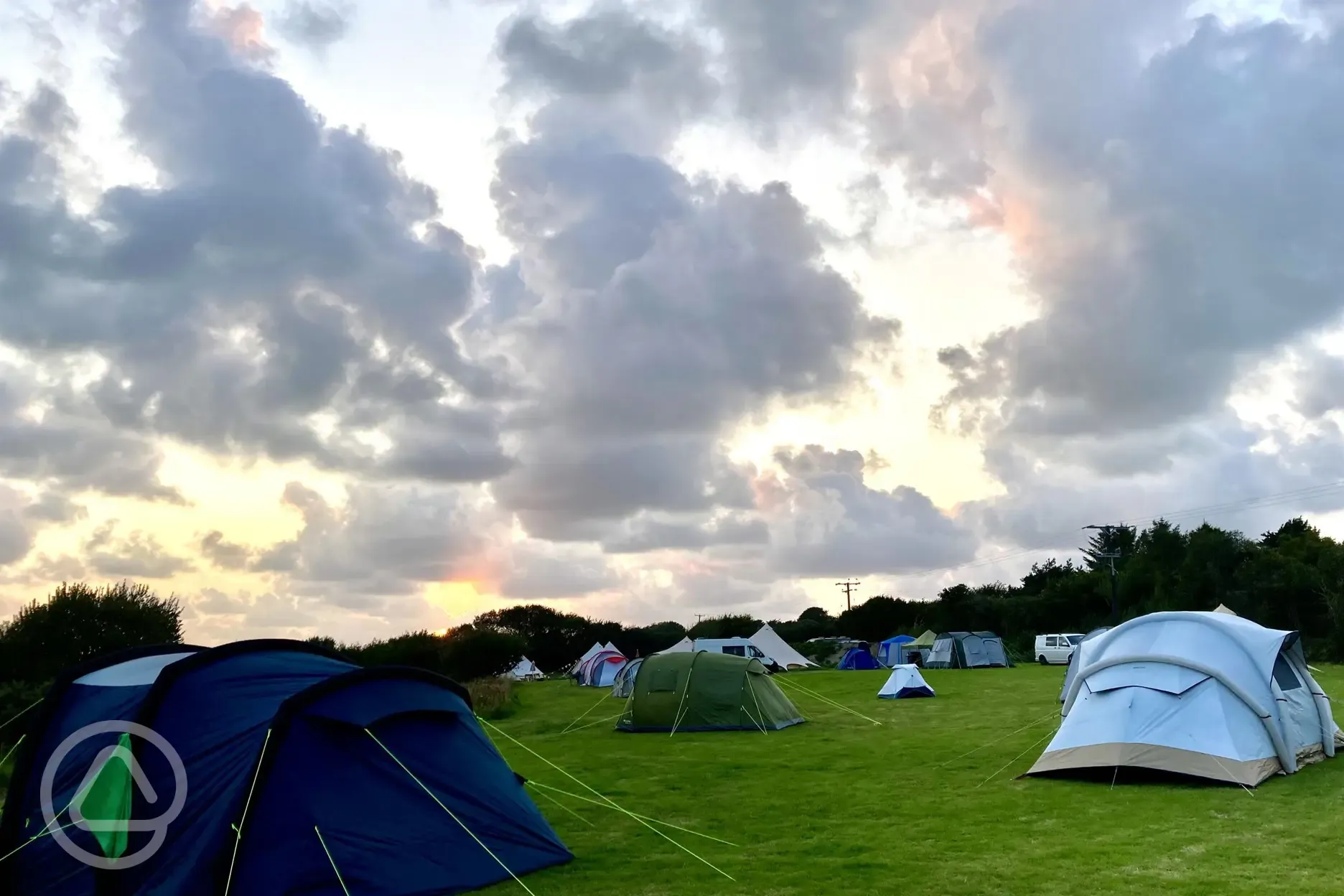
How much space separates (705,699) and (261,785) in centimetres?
1495

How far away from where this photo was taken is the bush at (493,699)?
28500mm

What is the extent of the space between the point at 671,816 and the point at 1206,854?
17.8ft

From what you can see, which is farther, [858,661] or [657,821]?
[858,661]

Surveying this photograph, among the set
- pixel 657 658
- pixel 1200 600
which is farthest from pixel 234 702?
pixel 1200 600

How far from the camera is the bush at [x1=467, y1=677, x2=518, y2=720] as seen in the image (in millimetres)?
28500

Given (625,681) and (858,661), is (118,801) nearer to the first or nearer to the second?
(625,681)

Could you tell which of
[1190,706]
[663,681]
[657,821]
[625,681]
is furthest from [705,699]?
[625,681]

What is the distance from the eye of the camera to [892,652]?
2126 inches

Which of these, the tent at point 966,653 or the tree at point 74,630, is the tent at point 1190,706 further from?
the tent at point 966,653

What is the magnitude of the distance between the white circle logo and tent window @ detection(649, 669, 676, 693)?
1461 cm

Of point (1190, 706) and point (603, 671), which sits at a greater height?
point (603, 671)

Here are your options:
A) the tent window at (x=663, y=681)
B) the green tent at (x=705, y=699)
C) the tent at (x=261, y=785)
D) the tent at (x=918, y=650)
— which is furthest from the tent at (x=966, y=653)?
the tent at (x=261, y=785)

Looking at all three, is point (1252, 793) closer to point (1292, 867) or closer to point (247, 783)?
point (1292, 867)

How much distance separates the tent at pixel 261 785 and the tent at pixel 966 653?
139 feet
